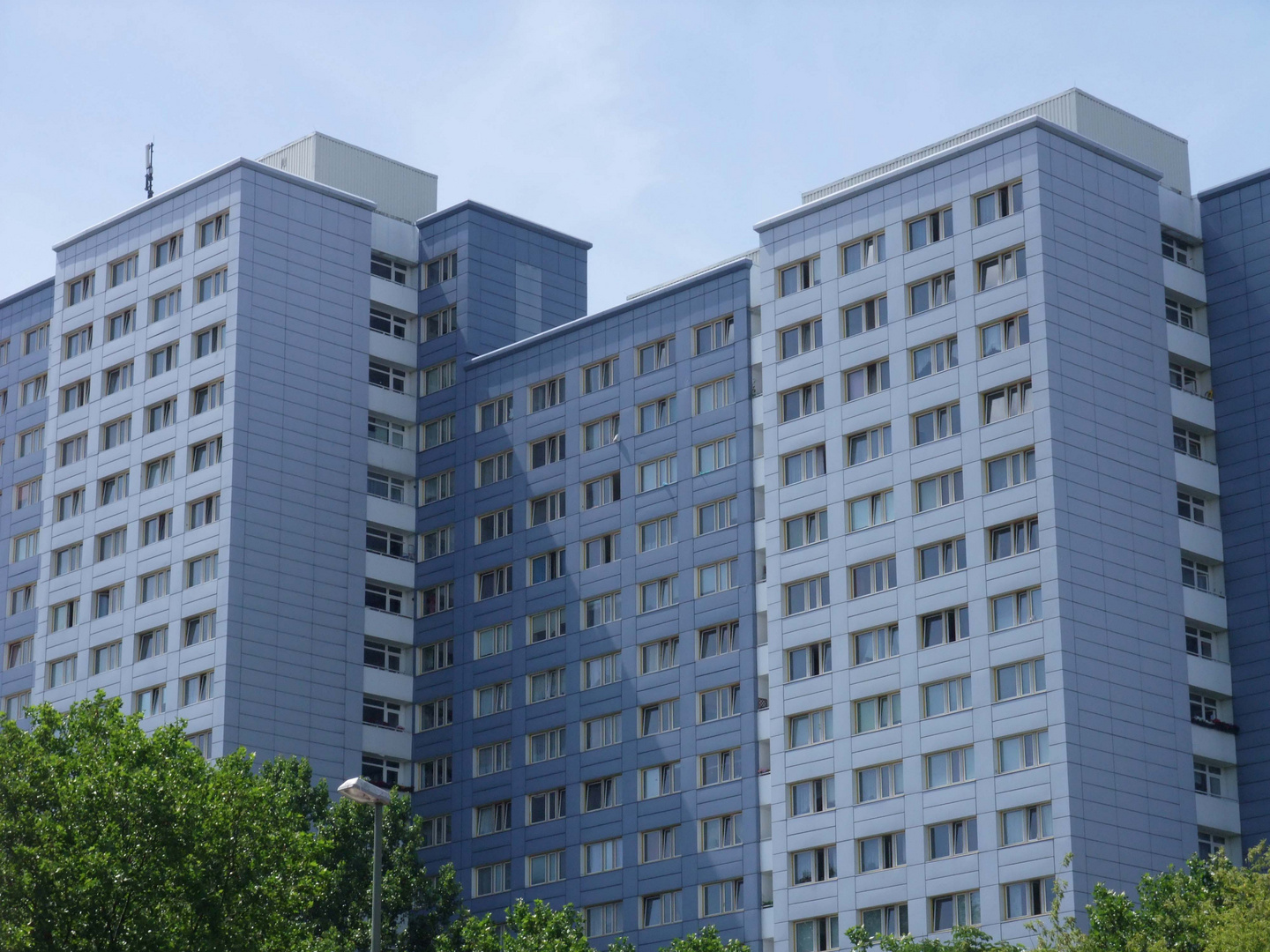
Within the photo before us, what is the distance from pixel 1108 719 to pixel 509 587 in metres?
33.1

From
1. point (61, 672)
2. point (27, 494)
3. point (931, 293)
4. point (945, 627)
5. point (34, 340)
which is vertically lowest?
point (945, 627)

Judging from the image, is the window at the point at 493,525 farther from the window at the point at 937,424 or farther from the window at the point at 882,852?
the window at the point at 882,852

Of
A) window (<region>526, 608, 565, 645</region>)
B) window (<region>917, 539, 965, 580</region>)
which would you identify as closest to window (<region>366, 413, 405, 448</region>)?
window (<region>526, 608, 565, 645</region>)

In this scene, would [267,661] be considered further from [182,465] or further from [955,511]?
[955,511]

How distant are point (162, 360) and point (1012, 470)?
44.8 m

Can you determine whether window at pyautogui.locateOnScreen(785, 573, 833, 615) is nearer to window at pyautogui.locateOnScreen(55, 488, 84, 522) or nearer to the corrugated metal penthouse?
the corrugated metal penthouse

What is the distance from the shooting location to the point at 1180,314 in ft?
332

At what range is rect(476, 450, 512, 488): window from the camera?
11388cm

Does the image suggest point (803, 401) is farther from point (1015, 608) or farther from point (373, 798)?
point (373, 798)

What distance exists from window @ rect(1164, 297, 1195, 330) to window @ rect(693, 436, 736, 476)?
19.7 meters

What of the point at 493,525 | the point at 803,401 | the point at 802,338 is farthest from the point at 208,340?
the point at 803,401

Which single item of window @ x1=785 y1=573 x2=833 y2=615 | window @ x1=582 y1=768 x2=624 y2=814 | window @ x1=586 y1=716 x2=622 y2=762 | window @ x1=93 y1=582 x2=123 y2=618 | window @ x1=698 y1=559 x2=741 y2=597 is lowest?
window @ x1=582 y1=768 x2=624 y2=814

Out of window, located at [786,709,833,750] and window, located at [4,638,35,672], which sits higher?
window, located at [4,638,35,672]

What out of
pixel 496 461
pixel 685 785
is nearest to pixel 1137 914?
pixel 685 785
